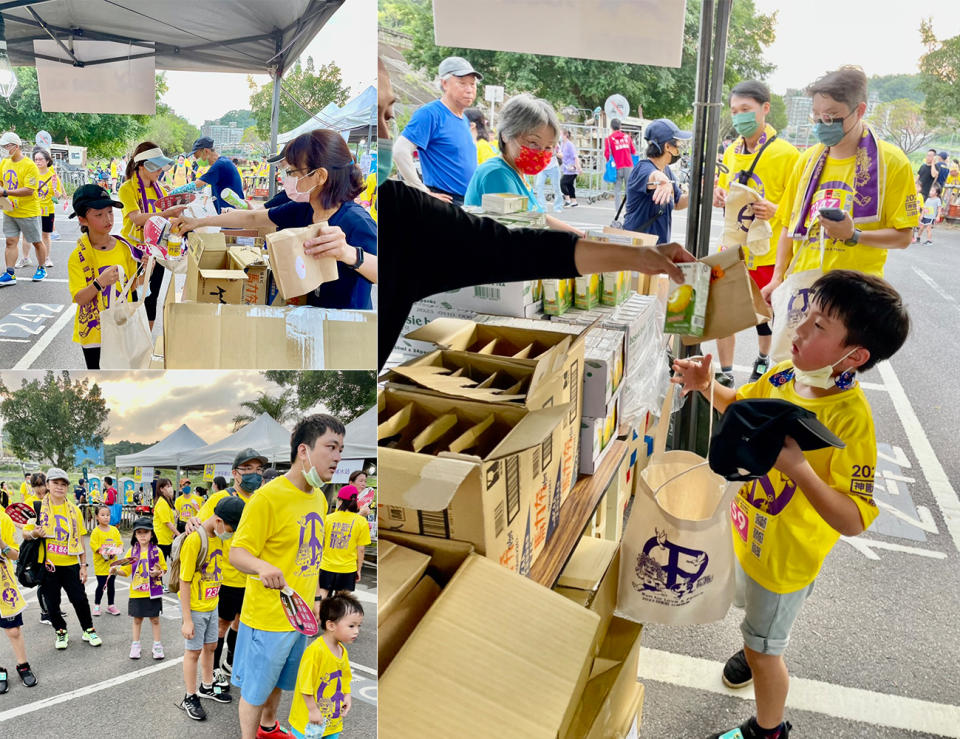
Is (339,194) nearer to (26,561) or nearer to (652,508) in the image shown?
(26,561)

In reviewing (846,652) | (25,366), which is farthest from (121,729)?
(846,652)

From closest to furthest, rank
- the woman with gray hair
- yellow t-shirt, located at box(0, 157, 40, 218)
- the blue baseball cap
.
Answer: yellow t-shirt, located at box(0, 157, 40, 218), the woman with gray hair, the blue baseball cap

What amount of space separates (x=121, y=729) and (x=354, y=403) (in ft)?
1.34

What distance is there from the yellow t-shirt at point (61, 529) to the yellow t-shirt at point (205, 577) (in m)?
0.11

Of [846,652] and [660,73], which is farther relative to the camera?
[660,73]

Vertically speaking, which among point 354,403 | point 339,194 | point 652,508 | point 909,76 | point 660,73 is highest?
point 660,73

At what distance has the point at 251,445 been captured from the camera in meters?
0.83

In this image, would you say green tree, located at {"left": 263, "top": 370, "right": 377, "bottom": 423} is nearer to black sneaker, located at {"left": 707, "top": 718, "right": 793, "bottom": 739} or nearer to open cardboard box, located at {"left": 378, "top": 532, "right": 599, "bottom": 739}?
open cardboard box, located at {"left": 378, "top": 532, "right": 599, "bottom": 739}

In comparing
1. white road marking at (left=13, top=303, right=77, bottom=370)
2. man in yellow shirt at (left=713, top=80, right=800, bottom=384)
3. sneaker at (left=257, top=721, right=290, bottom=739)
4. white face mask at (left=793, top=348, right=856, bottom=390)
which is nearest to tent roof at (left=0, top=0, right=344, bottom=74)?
white road marking at (left=13, top=303, right=77, bottom=370)

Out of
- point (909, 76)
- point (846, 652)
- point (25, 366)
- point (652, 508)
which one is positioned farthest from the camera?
point (909, 76)

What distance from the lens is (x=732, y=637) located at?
229 centimetres

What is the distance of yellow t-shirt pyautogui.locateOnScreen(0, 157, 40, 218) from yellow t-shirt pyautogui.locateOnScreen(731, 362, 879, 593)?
1403mm

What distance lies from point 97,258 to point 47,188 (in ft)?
0.25

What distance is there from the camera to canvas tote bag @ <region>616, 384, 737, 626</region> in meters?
1.56
